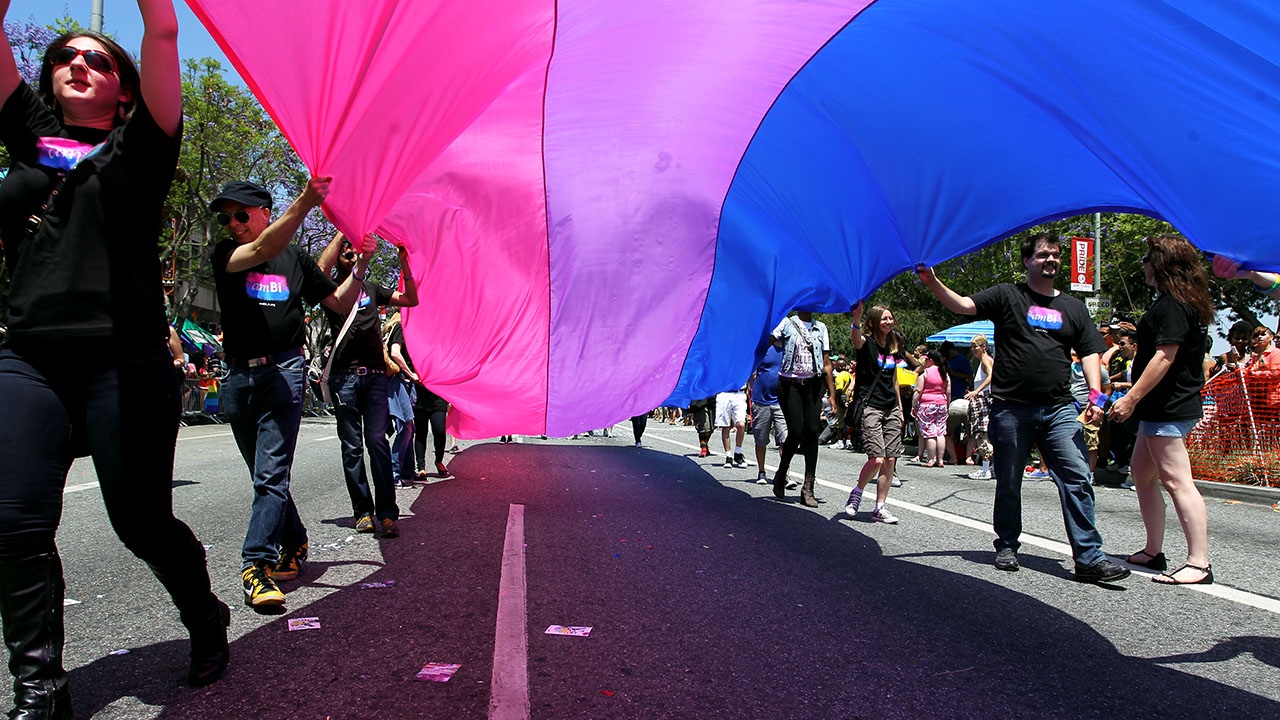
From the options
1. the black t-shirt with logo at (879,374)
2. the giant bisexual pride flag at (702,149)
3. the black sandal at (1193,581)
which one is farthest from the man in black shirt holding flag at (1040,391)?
the black t-shirt with logo at (879,374)

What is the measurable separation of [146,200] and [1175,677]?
398 cm

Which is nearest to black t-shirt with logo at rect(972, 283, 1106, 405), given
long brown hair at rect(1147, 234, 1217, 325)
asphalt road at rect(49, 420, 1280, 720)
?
long brown hair at rect(1147, 234, 1217, 325)

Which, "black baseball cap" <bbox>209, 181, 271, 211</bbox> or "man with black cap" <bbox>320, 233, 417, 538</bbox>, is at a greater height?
"black baseball cap" <bbox>209, 181, 271, 211</bbox>

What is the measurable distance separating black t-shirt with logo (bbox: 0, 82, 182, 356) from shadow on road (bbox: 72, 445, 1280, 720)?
1.22 meters

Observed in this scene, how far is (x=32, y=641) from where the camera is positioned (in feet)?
7.29

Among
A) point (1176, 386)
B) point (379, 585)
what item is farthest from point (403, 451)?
point (1176, 386)

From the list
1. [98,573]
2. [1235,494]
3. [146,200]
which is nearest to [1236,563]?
[1235,494]

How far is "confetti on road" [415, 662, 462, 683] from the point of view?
111 inches

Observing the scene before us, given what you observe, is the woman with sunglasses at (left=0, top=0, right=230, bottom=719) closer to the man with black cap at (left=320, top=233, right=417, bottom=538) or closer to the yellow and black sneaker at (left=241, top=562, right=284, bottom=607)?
the yellow and black sneaker at (left=241, top=562, right=284, bottom=607)

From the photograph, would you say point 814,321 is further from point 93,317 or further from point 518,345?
point 93,317

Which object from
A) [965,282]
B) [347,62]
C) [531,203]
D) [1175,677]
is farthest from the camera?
[965,282]

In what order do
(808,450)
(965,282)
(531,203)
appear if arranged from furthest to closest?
(965,282) → (808,450) → (531,203)

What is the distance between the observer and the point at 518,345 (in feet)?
17.5

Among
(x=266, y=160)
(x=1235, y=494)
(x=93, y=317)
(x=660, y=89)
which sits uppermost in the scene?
(x=266, y=160)
